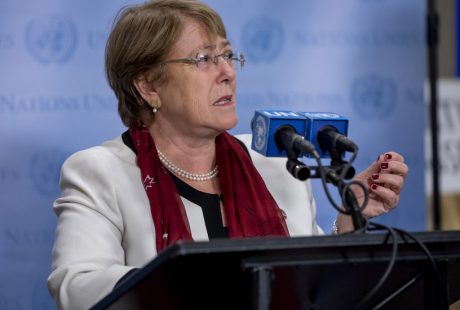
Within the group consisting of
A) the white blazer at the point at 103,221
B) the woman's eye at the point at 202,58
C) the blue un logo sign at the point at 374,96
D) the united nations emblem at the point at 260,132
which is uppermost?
the woman's eye at the point at 202,58

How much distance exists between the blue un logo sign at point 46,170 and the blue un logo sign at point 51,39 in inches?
14.1

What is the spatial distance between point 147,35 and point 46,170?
994 mm

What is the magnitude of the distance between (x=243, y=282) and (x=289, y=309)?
0.19 m

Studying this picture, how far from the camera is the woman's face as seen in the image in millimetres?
2389

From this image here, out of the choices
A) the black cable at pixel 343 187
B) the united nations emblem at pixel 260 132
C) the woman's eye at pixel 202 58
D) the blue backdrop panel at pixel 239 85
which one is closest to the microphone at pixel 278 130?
the united nations emblem at pixel 260 132

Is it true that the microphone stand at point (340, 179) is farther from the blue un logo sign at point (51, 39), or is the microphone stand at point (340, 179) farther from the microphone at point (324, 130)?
the blue un logo sign at point (51, 39)

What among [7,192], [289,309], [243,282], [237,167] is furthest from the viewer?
[7,192]

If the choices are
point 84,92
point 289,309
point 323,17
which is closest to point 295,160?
point 289,309

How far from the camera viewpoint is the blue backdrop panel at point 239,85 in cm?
316

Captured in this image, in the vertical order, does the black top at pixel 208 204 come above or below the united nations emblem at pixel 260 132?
below

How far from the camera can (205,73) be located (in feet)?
7.91

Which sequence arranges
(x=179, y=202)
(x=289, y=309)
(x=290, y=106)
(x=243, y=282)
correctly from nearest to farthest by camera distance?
(x=243, y=282) < (x=289, y=309) < (x=179, y=202) < (x=290, y=106)

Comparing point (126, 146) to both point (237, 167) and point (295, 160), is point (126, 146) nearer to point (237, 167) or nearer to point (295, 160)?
point (237, 167)

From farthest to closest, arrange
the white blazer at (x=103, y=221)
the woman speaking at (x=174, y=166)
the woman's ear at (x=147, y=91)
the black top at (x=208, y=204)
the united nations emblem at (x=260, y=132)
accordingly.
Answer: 1. the woman's ear at (x=147, y=91)
2. the black top at (x=208, y=204)
3. the woman speaking at (x=174, y=166)
4. the white blazer at (x=103, y=221)
5. the united nations emblem at (x=260, y=132)
